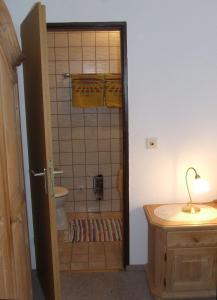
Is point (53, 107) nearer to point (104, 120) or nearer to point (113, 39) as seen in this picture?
point (104, 120)

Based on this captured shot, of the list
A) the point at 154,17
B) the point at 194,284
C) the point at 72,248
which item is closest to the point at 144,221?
the point at 194,284

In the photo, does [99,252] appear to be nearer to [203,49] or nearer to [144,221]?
[144,221]

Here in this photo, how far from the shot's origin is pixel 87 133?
12.1ft

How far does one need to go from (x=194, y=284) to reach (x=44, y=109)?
1.63 m

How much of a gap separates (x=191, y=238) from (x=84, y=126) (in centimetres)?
206

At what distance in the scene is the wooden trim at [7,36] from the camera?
4.22ft

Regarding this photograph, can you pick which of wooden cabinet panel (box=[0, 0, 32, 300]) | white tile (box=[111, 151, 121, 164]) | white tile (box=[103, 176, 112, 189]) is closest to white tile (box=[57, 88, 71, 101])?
white tile (box=[111, 151, 121, 164])

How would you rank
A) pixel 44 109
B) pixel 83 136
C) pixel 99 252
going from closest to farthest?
pixel 44 109 < pixel 99 252 < pixel 83 136

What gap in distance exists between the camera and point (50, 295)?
6.35ft

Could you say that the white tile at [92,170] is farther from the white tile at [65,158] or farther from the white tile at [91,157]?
the white tile at [65,158]

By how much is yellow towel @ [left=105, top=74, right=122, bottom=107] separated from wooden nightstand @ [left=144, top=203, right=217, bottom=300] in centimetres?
165

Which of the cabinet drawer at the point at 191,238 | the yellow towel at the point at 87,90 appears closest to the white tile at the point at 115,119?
the yellow towel at the point at 87,90

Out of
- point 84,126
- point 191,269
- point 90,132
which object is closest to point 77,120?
point 84,126

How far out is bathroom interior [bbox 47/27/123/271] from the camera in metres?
3.38
